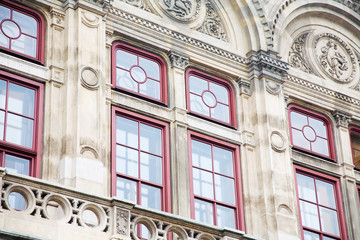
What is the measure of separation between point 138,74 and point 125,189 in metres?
3.05

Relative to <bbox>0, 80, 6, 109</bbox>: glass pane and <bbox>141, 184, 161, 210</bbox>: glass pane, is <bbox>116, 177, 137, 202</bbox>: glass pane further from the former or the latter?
<bbox>0, 80, 6, 109</bbox>: glass pane

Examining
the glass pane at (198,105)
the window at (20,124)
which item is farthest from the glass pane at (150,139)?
the window at (20,124)

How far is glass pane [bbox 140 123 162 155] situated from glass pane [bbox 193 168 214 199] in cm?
99

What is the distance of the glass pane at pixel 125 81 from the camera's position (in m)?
22.0

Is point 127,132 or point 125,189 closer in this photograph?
point 125,189

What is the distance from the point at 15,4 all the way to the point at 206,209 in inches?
237

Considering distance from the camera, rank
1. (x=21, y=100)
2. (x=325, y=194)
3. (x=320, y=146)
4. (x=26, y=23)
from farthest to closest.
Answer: (x=320, y=146), (x=325, y=194), (x=26, y=23), (x=21, y=100)

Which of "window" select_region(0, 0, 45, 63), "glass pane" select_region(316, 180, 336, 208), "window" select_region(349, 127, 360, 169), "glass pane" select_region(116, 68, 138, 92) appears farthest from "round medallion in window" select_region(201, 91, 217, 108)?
"window" select_region(349, 127, 360, 169)

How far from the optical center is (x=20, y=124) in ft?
65.5

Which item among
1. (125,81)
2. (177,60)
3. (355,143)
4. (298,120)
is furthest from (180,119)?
(355,143)

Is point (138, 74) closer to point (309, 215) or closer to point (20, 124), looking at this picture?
point (20, 124)

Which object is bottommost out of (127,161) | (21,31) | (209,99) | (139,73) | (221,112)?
(127,161)

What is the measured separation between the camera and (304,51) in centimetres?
2575

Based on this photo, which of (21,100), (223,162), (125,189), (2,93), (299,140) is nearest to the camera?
(2,93)
